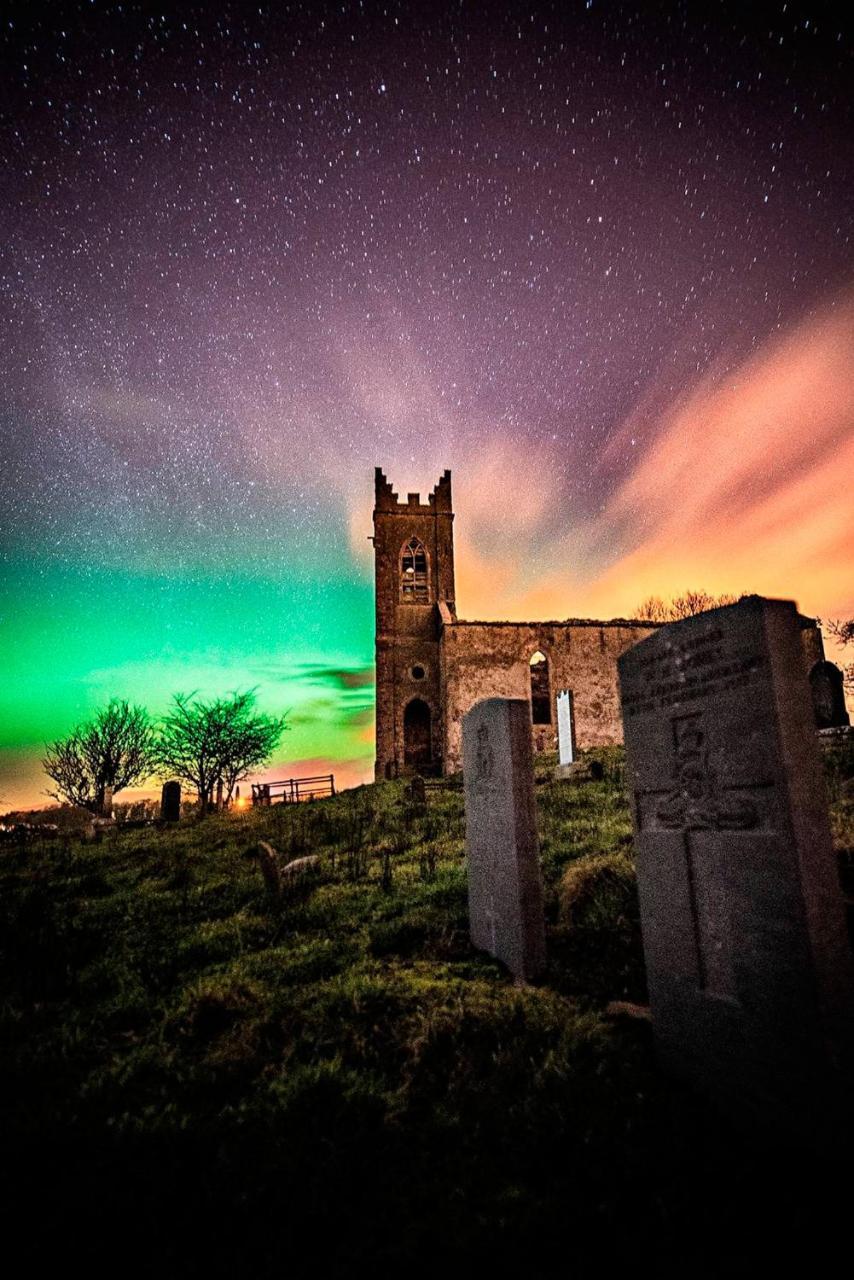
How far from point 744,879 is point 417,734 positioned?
25428 millimetres

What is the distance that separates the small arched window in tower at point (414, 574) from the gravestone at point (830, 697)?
18.7m

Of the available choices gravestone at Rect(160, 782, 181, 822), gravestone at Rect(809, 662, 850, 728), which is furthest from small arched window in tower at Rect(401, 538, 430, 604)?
gravestone at Rect(809, 662, 850, 728)

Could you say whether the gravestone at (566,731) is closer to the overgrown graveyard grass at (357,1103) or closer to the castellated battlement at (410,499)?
the overgrown graveyard grass at (357,1103)

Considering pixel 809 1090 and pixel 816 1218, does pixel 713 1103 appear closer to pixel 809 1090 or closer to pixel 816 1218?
pixel 809 1090

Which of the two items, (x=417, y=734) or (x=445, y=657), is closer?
(x=445, y=657)

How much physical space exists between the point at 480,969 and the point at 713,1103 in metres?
2.08

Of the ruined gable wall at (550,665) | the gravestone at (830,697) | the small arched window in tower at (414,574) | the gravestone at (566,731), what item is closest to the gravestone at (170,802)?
the ruined gable wall at (550,665)

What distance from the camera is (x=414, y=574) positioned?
29688 millimetres

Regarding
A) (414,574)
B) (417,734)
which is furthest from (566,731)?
(414,574)

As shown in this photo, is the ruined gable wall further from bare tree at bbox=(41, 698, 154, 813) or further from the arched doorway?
bare tree at bbox=(41, 698, 154, 813)

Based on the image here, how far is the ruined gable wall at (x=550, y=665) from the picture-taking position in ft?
78.8

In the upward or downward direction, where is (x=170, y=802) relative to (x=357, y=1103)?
Answer: upward

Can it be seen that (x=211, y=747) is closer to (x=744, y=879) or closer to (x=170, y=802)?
(x=170, y=802)

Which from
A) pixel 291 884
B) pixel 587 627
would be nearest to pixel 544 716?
pixel 587 627
